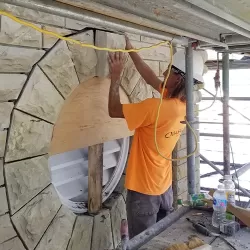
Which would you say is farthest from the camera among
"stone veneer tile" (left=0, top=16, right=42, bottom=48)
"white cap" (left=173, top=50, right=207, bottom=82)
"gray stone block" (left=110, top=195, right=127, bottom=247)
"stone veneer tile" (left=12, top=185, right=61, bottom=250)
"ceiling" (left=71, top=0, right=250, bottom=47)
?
"gray stone block" (left=110, top=195, right=127, bottom=247)

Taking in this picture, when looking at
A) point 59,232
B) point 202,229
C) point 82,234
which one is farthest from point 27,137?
point 202,229

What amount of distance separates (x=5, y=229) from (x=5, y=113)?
0.71m

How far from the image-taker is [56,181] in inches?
112

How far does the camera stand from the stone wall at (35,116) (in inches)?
80.0

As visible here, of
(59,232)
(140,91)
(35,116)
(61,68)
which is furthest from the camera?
(140,91)

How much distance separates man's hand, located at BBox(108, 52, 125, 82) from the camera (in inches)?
108

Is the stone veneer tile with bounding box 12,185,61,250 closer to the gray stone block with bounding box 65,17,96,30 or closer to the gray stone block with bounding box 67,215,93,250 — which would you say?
the gray stone block with bounding box 67,215,93,250

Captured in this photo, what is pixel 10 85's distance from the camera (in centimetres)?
202

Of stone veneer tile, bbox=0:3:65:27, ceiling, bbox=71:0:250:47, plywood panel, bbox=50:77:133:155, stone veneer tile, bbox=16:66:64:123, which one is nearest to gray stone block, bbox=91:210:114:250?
plywood panel, bbox=50:77:133:155

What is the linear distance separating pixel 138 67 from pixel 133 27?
105 cm

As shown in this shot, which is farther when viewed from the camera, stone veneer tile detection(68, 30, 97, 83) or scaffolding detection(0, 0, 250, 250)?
stone veneer tile detection(68, 30, 97, 83)

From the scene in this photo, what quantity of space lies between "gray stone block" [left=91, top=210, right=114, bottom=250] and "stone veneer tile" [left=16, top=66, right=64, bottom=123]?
106 centimetres

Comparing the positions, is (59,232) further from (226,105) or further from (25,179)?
(226,105)

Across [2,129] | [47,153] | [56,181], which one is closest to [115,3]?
[2,129]
